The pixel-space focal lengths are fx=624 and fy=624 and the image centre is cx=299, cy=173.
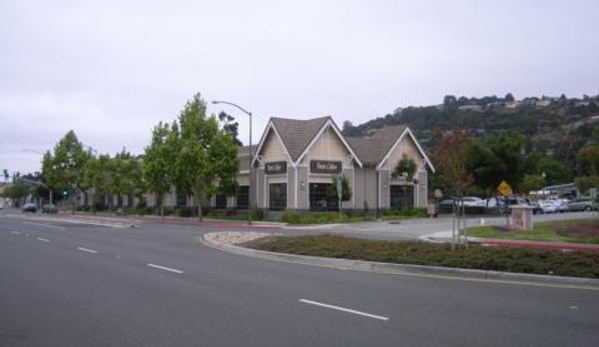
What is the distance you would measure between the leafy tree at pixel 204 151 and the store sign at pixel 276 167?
3.51m

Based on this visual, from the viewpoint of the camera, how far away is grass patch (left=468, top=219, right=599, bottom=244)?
2564 cm

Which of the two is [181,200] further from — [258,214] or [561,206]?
[561,206]

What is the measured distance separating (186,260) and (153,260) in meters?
0.97

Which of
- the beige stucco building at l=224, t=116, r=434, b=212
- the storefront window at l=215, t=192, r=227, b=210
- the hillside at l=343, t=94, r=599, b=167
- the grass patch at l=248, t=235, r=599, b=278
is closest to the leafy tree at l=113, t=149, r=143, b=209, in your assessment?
the storefront window at l=215, t=192, r=227, b=210

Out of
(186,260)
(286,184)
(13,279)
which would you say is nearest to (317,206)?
(286,184)

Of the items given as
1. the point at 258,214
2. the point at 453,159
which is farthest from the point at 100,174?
the point at 453,159

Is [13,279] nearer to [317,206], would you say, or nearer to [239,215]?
[317,206]

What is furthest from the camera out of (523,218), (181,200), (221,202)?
(181,200)

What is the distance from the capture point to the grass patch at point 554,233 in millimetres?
25641

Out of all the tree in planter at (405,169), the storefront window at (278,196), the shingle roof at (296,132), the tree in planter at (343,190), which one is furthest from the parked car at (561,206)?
the storefront window at (278,196)

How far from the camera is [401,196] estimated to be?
53.6m

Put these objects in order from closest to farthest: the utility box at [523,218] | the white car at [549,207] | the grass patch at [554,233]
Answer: the grass patch at [554,233]
the utility box at [523,218]
the white car at [549,207]

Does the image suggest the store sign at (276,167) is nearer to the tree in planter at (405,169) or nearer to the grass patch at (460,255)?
the tree in planter at (405,169)

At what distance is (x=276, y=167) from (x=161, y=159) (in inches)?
455
